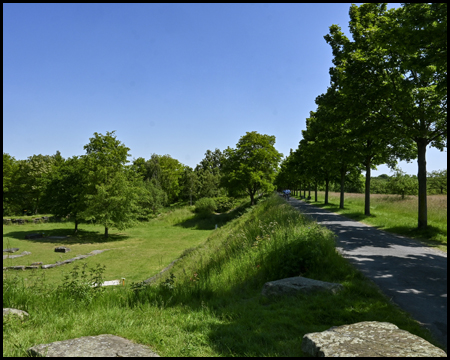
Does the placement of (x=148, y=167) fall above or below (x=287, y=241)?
above

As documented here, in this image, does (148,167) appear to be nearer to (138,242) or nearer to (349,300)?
(138,242)

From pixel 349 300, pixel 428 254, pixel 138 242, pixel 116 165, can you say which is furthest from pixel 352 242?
pixel 116 165

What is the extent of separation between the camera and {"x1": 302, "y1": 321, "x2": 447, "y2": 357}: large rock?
11.5 feet

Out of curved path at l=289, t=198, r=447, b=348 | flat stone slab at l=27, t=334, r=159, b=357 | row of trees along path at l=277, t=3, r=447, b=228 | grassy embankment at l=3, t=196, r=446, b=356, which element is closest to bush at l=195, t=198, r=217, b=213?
row of trees along path at l=277, t=3, r=447, b=228

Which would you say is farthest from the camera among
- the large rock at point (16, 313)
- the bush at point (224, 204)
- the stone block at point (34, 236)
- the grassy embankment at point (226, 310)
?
the bush at point (224, 204)

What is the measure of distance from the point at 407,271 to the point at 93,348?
7.34m

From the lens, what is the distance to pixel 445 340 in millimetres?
4434

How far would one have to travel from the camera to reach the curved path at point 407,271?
213 inches

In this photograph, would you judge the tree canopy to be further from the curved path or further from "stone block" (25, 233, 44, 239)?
the curved path

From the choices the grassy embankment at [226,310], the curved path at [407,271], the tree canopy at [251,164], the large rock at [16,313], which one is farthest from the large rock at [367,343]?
the tree canopy at [251,164]

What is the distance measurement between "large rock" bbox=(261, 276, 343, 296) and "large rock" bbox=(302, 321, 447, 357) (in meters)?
1.89

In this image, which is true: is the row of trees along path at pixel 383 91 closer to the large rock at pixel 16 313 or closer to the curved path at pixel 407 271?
the curved path at pixel 407 271

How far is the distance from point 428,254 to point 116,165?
28.5 metres

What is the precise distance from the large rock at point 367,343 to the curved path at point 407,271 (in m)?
1.13
